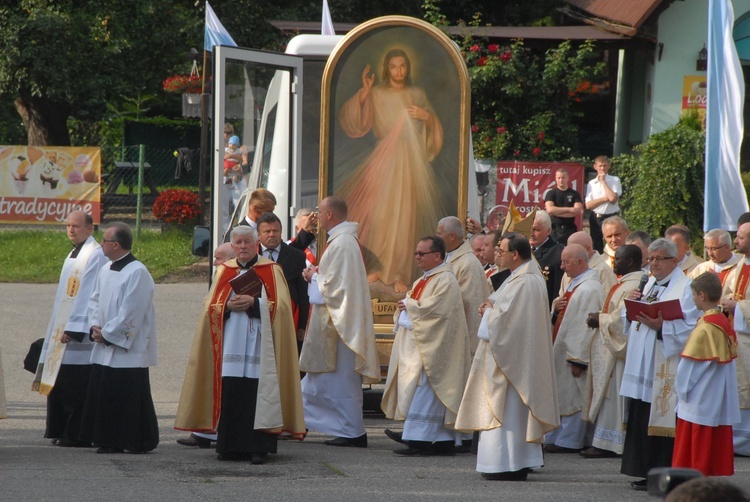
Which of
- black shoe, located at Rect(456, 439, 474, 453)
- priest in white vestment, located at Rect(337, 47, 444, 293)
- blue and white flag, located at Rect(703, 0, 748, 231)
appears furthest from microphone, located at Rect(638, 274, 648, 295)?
priest in white vestment, located at Rect(337, 47, 444, 293)

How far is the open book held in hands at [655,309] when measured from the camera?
737cm

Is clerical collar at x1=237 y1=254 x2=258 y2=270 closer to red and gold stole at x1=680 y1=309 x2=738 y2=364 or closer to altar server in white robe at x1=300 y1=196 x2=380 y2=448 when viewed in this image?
altar server in white robe at x1=300 y1=196 x2=380 y2=448

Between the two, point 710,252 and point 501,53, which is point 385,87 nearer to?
point 710,252

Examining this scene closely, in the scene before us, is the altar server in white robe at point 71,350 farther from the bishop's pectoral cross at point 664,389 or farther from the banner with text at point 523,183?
the banner with text at point 523,183

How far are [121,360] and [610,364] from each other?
3.60 m

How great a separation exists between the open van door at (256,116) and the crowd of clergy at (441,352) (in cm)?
50

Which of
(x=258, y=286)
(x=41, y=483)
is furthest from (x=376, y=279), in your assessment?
(x=41, y=483)

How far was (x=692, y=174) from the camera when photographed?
1642 centimetres

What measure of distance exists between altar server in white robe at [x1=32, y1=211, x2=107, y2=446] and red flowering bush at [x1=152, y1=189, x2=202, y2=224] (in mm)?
9727

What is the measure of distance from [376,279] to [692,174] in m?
7.86

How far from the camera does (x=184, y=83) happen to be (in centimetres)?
2328

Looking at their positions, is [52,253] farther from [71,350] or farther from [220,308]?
[220,308]

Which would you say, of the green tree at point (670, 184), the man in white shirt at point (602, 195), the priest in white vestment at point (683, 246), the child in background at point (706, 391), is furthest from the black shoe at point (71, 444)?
the green tree at point (670, 184)

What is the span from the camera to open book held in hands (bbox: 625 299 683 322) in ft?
24.2
